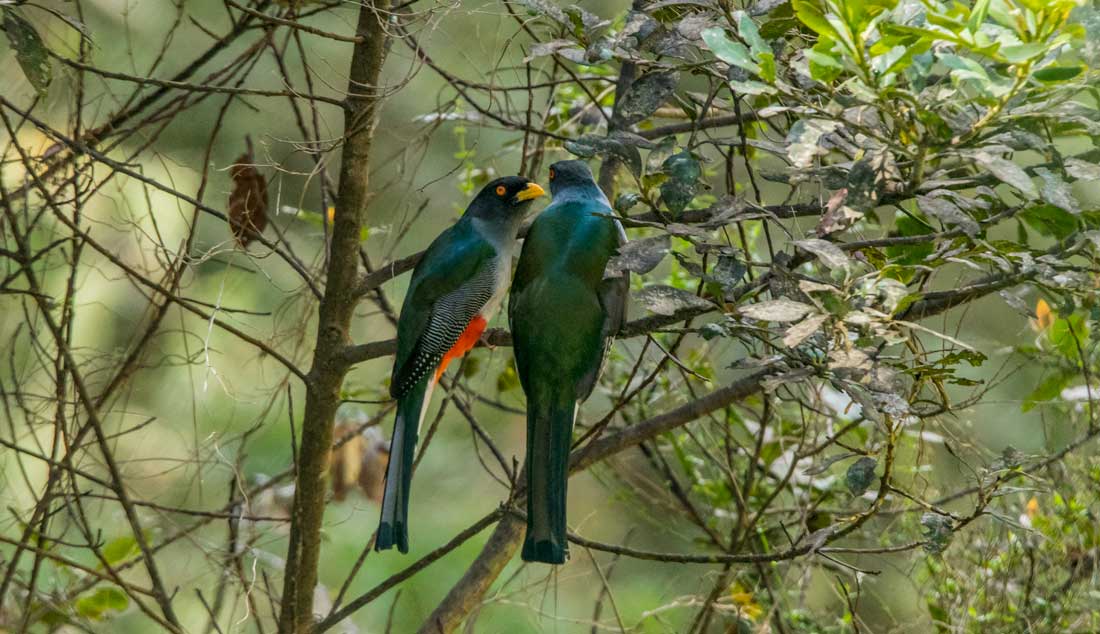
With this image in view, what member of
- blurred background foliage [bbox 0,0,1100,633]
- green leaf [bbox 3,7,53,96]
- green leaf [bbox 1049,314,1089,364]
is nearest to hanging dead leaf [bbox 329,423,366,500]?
blurred background foliage [bbox 0,0,1100,633]

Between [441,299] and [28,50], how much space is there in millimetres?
996

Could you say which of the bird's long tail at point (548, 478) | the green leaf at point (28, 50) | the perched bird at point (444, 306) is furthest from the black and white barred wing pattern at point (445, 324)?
the green leaf at point (28, 50)

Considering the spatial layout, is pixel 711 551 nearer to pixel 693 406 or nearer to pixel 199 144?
pixel 693 406

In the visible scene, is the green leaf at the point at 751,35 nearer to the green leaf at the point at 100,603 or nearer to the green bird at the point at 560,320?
the green bird at the point at 560,320

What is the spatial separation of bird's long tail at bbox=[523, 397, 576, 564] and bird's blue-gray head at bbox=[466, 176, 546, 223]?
0.71 meters

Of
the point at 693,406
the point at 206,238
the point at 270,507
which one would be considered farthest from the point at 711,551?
the point at 206,238

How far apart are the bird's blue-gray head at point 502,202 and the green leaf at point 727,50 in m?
1.34

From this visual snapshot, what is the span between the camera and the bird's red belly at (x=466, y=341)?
2.58 meters

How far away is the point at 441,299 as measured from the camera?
8.46 ft

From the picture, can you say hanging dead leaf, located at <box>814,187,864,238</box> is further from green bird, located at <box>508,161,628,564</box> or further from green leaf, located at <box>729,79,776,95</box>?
green bird, located at <box>508,161,628,564</box>

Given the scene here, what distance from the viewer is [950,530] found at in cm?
170

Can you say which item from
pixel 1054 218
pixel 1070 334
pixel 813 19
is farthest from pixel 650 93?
pixel 1070 334

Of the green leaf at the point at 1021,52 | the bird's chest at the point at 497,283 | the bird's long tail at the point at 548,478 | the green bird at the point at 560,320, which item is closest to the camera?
the green leaf at the point at 1021,52

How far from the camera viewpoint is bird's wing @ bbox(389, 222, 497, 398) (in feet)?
8.12
